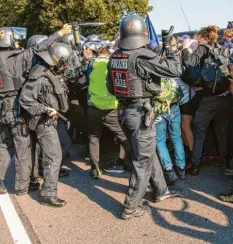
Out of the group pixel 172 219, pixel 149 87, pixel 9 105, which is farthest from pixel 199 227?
pixel 9 105

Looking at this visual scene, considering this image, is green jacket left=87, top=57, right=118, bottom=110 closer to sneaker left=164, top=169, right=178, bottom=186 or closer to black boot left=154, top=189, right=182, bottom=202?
sneaker left=164, top=169, right=178, bottom=186

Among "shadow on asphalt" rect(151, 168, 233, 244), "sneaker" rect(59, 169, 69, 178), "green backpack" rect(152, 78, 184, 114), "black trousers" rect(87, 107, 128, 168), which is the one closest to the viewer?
"shadow on asphalt" rect(151, 168, 233, 244)

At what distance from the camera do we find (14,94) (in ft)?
15.5

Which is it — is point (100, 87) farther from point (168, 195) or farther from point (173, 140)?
point (168, 195)

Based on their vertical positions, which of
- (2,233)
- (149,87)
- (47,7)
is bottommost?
(2,233)

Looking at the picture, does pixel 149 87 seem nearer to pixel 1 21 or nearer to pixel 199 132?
pixel 199 132

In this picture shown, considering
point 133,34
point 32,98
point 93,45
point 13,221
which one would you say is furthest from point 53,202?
point 93,45

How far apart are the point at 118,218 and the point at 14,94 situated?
2026 millimetres

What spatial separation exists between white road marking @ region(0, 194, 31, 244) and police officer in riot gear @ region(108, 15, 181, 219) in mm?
1066

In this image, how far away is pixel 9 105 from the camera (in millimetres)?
4699

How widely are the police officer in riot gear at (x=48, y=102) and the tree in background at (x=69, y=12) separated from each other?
21.2 meters

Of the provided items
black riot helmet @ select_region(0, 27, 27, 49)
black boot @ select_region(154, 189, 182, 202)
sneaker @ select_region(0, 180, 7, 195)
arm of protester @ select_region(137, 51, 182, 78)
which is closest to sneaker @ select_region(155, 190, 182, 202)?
black boot @ select_region(154, 189, 182, 202)

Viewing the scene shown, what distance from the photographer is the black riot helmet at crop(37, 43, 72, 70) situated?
4.32m

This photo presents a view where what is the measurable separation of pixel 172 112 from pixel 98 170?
1.35 m
